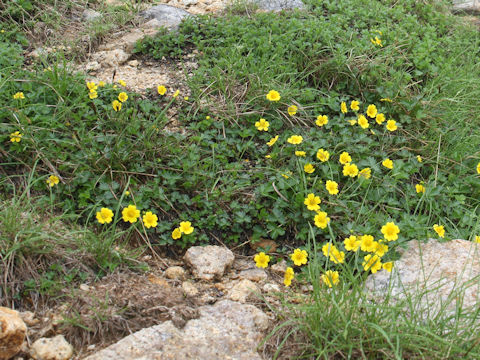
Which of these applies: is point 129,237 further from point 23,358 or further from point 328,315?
point 328,315

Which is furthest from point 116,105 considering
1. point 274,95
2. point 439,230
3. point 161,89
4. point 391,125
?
point 439,230

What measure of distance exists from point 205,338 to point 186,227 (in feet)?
2.53

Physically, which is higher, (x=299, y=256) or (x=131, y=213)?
(x=131, y=213)

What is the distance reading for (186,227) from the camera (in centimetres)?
274

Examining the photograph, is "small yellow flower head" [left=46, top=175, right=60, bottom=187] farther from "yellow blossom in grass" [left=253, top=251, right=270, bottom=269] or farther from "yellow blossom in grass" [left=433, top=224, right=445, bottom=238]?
"yellow blossom in grass" [left=433, top=224, right=445, bottom=238]

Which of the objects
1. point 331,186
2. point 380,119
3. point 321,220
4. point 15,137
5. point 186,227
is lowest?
point 186,227

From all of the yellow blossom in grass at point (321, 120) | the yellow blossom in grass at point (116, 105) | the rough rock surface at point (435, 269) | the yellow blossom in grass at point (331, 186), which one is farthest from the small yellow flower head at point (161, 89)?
the rough rock surface at point (435, 269)

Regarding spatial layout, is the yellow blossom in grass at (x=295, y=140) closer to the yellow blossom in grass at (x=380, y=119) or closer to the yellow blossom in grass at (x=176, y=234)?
the yellow blossom in grass at (x=380, y=119)

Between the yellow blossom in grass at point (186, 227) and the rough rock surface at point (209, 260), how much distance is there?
0.10 meters

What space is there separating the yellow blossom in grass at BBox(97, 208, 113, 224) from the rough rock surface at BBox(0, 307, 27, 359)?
2.49 feet

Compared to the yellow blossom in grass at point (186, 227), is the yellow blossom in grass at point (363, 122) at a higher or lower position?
higher

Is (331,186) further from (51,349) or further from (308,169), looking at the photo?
(51,349)

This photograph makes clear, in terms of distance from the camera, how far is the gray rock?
→ 427cm

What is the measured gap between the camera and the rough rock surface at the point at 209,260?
104 inches
